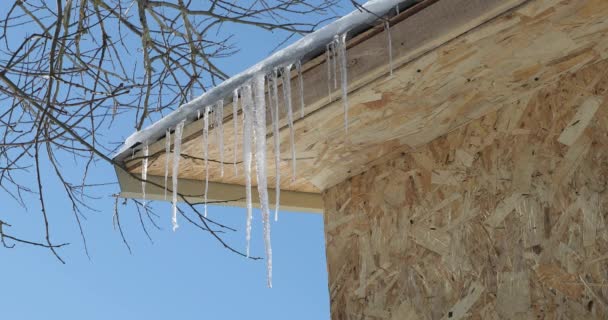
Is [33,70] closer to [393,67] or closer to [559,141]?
[393,67]

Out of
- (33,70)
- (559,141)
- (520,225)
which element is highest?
(33,70)

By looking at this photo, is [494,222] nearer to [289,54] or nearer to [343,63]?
[343,63]

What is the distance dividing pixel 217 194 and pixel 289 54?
1517mm

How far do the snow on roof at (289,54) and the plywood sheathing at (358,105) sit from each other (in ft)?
0.21

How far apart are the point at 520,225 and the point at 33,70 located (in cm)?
223

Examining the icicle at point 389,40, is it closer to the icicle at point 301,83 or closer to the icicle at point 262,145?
the icicle at point 301,83

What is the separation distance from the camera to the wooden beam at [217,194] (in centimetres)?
482

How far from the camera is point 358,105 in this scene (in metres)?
4.05

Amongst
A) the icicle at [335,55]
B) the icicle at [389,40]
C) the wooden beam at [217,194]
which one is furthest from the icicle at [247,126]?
the wooden beam at [217,194]

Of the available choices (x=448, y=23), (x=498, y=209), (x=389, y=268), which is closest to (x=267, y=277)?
(x=389, y=268)

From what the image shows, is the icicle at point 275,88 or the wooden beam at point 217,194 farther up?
the icicle at point 275,88

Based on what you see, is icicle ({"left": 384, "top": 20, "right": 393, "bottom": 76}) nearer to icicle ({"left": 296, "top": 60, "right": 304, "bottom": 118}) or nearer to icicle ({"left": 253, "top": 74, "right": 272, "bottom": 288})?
icicle ({"left": 296, "top": 60, "right": 304, "bottom": 118})

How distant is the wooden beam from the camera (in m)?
4.82

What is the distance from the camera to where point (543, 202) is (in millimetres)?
3883
